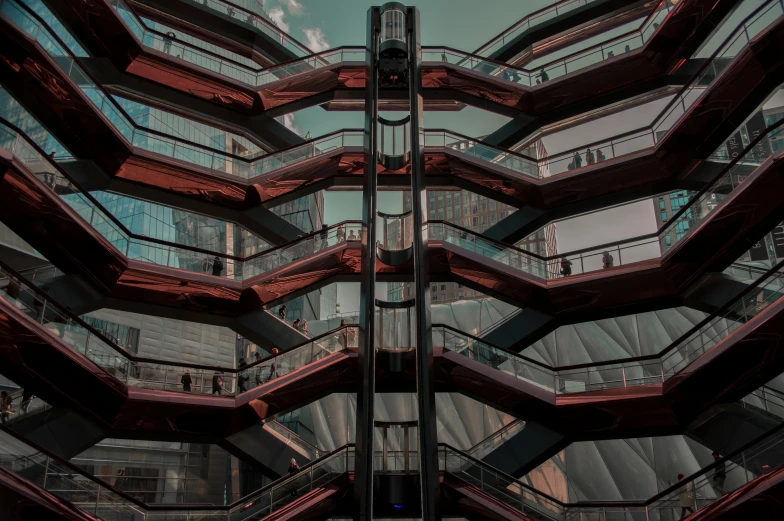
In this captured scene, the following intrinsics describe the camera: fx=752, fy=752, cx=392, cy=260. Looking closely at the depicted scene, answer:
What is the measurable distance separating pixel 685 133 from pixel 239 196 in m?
12.0

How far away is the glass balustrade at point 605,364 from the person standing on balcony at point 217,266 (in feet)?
18.5

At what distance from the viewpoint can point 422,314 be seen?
14.4 meters

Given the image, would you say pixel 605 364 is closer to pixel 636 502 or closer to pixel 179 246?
pixel 636 502

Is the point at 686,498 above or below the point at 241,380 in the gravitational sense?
below

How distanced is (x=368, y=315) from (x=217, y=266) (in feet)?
20.1

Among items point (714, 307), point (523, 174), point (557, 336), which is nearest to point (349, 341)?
point (523, 174)

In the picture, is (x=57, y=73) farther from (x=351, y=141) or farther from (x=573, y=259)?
(x=573, y=259)

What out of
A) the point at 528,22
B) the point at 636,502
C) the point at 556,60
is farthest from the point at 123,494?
the point at 528,22

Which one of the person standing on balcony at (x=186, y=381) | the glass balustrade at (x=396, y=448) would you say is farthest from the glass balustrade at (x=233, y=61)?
the glass balustrade at (x=396, y=448)

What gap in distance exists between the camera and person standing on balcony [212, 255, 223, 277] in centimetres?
1888

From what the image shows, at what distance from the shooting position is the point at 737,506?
1277cm

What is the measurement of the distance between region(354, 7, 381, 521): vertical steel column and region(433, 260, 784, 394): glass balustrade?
134 inches

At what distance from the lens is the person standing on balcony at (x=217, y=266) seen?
18875 millimetres

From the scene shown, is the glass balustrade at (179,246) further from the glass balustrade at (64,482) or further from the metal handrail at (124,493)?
the glass balustrade at (64,482)
